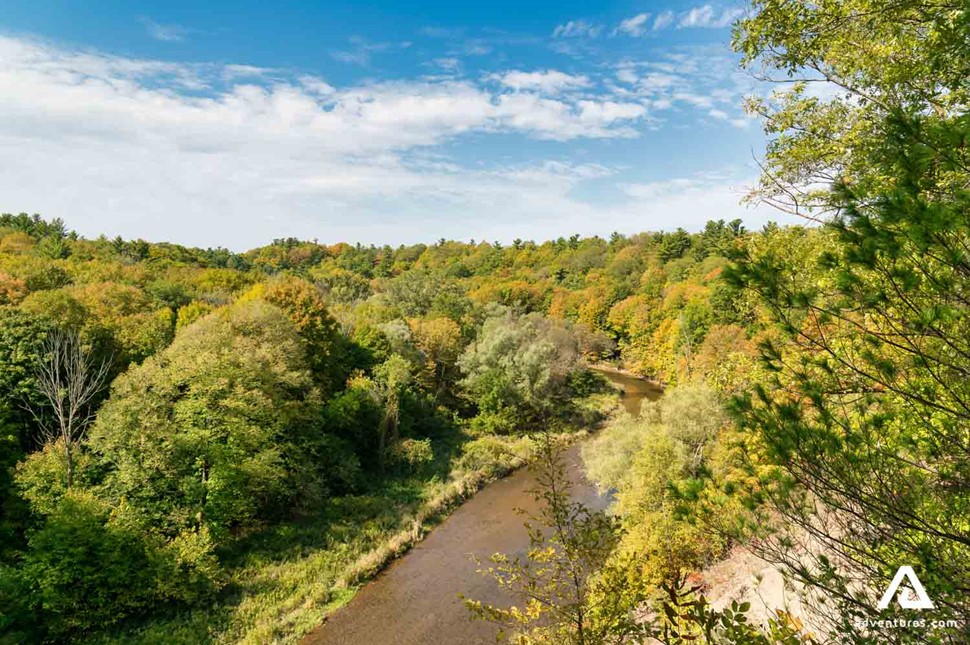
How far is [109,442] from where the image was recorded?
53.1 feet

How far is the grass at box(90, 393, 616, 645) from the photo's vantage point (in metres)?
14.1

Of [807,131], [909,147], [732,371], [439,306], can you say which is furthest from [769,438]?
[439,306]

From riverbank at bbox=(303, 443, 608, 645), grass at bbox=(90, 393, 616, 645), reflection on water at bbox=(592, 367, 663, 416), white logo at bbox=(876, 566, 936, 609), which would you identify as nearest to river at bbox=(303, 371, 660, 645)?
riverbank at bbox=(303, 443, 608, 645)

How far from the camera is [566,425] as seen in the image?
35219 mm

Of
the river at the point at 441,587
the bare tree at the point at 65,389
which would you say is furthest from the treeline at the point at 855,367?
the bare tree at the point at 65,389

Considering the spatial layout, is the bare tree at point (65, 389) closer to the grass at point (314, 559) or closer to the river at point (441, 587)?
the grass at point (314, 559)

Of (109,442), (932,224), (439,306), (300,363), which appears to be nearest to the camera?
(932,224)

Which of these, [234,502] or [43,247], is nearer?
[234,502]

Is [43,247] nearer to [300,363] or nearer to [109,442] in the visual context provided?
[300,363]

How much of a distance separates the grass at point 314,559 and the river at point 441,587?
515 millimetres

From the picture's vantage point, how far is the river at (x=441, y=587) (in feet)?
47.8

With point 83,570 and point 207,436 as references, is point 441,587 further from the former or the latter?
point 83,570

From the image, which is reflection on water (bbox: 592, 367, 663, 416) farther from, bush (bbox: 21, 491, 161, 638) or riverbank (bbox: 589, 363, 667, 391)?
bush (bbox: 21, 491, 161, 638)

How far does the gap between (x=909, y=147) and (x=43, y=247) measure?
54187 mm
